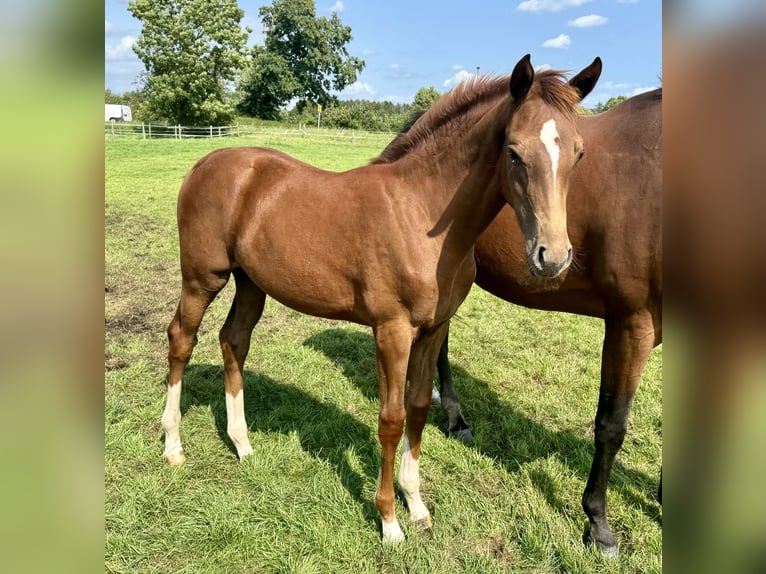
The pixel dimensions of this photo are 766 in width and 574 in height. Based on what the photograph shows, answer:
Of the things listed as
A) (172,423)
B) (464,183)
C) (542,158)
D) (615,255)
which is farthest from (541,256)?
(172,423)

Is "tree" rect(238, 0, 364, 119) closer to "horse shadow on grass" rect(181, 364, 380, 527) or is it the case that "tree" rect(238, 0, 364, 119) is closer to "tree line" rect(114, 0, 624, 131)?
"tree line" rect(114, 0, 624, 131)

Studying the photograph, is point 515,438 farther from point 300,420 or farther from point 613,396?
point 300,420

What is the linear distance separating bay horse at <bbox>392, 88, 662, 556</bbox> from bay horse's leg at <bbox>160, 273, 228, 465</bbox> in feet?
4.88

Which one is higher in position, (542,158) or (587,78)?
(587,78)

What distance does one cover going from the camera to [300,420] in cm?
371

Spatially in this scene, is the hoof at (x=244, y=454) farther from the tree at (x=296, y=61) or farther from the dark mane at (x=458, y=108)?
the tree at (x=296, y=61)

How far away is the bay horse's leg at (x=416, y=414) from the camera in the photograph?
2.77 meters

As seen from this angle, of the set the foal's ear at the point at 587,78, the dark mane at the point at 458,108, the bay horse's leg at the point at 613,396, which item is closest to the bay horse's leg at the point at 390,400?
the dark mane at the point at 458,108

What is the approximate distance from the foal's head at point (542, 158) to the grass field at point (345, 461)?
1.70m

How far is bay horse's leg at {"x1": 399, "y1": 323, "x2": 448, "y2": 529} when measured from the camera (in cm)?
277

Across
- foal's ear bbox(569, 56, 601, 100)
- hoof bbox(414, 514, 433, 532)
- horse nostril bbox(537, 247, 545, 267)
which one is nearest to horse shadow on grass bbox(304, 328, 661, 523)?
hoof bbox(414, 514, 433, 532)

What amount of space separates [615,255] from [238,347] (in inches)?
95.7
